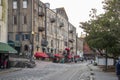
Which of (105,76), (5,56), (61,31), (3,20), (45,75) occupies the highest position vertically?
(61,31)

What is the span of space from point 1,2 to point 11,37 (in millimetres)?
34203

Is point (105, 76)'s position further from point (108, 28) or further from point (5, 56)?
point (5, 56)

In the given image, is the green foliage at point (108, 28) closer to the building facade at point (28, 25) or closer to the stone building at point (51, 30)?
the building facade at point (28, 25)

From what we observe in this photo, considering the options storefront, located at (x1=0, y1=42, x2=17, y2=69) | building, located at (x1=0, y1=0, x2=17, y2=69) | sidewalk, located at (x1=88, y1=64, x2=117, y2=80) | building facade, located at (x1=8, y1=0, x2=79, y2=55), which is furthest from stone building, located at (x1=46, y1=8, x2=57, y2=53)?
sidewalk, located at (x1=88, y1=64, x2=117, y2=80)

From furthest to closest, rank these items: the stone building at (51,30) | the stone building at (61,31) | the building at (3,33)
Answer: the stone building at (61,31) → the stone building at (51,30) → the building at (3,33)

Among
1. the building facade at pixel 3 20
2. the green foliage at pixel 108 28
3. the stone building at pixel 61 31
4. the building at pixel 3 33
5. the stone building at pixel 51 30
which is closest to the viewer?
the green foliage at pixel 108 28

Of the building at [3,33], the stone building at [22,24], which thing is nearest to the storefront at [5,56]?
the building at [3,33]

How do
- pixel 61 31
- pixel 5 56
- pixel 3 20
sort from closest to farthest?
pixel 5 56 < pixel 3 20 < pixel 61 31

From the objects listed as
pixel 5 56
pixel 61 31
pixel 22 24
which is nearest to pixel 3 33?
pixel 5 56

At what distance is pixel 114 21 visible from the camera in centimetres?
3869

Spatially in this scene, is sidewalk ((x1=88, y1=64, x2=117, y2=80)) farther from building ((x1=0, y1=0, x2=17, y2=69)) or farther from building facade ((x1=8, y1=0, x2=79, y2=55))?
building facade ((x1=8, y1=0, x2=79, y2=55))

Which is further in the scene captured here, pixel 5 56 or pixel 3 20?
pixel 3 20

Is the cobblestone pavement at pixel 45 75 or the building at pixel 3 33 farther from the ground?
the building at pixel 3 33

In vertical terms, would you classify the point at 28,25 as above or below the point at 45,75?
above
